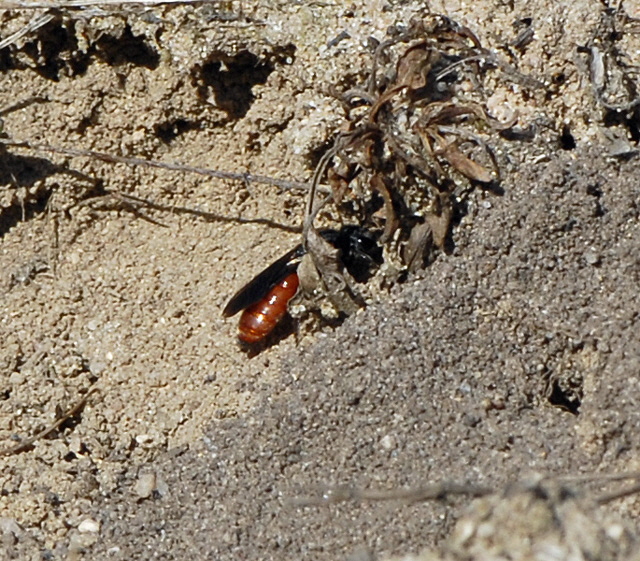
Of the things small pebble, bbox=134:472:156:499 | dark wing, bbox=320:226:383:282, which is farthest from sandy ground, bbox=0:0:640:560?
dark wing, bbox=320:226:383:282

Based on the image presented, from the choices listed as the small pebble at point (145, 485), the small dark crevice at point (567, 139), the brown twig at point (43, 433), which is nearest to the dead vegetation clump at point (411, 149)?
the small dark crevice at point (567, 139)

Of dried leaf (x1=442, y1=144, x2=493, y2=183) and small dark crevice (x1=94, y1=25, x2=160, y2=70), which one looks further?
small dark crevice (x1=94, y1=25, x2=160, y2=70)

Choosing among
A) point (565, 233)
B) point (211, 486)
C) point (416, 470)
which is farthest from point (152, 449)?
point (565, 233)

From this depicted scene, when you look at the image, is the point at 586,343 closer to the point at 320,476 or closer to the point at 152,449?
the point at 320,476

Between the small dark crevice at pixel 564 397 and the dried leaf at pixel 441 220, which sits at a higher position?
the dried leaf at pixel 441 220

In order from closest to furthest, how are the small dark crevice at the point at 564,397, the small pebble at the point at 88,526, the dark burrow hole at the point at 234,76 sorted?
the small dark crevice at the point at 564,397
the small pebble at the point at 88,526
the dark burrow hole at the point at 234,76

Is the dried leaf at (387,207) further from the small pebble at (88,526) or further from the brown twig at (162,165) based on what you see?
the small pebble at (88,526)

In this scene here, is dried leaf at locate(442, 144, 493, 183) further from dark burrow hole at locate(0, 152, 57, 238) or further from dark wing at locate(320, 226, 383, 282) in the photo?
dark burrow hole at locate(0, 152, 57, 238)
